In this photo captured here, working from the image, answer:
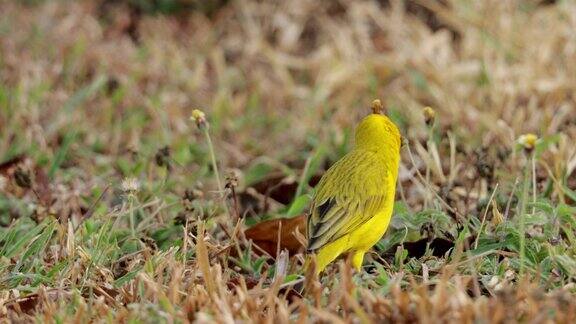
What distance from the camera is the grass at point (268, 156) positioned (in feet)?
11.1

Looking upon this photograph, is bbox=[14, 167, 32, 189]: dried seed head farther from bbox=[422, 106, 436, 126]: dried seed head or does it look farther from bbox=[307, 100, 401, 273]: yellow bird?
bbox=[422, 106, 436, 126]: dried seed head

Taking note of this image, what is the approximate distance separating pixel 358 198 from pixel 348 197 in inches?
1.6

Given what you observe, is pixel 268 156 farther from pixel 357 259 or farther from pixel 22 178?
pixel 357 259

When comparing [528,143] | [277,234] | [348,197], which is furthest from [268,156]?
[528,143]

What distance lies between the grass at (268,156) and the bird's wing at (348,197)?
5.6 inches

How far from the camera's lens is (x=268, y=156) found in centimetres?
629

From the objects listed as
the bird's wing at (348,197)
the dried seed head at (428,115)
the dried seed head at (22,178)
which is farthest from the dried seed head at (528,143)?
the dried seed head at (22,178)

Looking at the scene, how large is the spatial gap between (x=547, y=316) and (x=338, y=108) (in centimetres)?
400

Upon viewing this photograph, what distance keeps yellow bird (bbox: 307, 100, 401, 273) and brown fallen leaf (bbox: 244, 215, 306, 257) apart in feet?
0.93

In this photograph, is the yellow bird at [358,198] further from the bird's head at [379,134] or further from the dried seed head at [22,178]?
the dried seed head at [22,178]

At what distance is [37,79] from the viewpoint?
664 cm

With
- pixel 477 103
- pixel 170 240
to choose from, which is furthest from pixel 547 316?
pixel 477 103

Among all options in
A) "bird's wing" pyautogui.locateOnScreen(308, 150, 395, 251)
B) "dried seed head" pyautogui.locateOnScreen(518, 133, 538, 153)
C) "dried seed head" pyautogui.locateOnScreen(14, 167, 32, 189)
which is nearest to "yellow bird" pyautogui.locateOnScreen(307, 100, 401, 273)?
"bird's wing" pyautogui.locateOnScreen(308, 150, 395, 251)

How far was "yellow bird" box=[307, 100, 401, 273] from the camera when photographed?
3.63 metres
